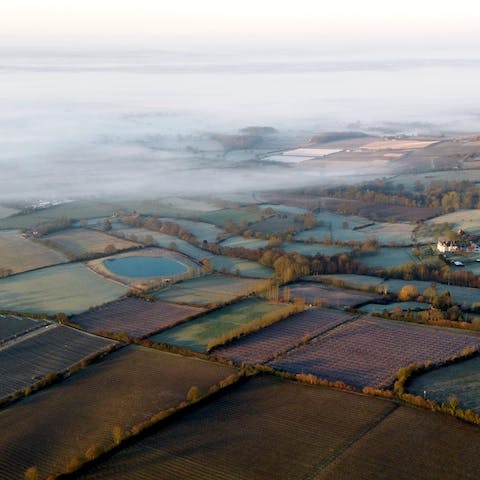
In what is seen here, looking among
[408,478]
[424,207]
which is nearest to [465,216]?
[424,207]

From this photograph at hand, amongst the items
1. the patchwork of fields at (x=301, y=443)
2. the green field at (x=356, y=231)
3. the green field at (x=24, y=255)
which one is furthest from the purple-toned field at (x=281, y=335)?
the green field at (x=24, y=255)

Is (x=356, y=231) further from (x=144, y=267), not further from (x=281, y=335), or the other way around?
(x=281, y=335)

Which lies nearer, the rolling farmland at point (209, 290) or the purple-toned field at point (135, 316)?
the purple-toned field at point (135, 316)

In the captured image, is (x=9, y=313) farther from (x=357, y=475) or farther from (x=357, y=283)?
(x=357, y=475)

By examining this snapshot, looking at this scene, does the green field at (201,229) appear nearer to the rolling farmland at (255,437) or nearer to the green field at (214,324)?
the green field at (214,324)

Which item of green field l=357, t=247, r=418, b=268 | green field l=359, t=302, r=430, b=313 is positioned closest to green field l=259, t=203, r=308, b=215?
green field l=357, t=247, r=418, b=268

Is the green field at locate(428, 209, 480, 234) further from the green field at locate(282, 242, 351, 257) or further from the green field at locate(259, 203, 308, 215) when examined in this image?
the green field at locate(282, 242, 351, 257)
